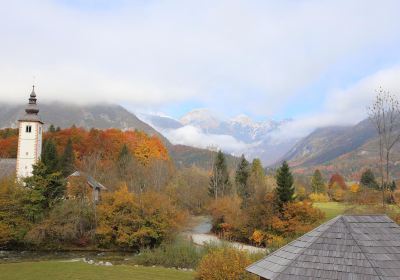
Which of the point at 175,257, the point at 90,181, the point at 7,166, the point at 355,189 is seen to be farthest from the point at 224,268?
the point at 355,189

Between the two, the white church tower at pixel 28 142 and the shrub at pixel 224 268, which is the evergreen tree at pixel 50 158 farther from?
the shrub at pixel 224 268

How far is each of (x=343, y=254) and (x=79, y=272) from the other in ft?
56.5

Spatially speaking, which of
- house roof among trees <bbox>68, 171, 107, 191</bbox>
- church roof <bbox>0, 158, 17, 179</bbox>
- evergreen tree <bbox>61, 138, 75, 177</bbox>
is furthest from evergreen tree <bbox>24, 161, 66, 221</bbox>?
church roof <bbox>0, 158, 17, 179</bbox>

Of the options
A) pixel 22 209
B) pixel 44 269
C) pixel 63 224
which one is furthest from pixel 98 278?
pixel 22 209

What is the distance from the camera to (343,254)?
1226 centimetres

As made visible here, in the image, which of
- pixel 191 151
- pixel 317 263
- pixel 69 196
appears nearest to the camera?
pixel 317 263

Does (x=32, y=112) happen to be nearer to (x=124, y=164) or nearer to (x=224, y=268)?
(x=124, y=164)

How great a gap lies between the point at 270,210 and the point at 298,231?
440cm

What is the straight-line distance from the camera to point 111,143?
72.1 meters

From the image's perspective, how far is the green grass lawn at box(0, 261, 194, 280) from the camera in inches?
900

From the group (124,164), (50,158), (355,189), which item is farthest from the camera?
(355,189)

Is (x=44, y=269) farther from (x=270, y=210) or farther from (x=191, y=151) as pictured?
(x=191, y=151)

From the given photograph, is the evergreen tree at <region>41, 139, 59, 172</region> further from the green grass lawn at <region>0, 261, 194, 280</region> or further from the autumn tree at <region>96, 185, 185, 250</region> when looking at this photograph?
the green grass lawn at <region>0, 261, 194, 280</region>

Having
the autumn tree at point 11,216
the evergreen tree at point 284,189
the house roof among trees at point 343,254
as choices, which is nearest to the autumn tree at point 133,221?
the autumn tree at point 11,216
